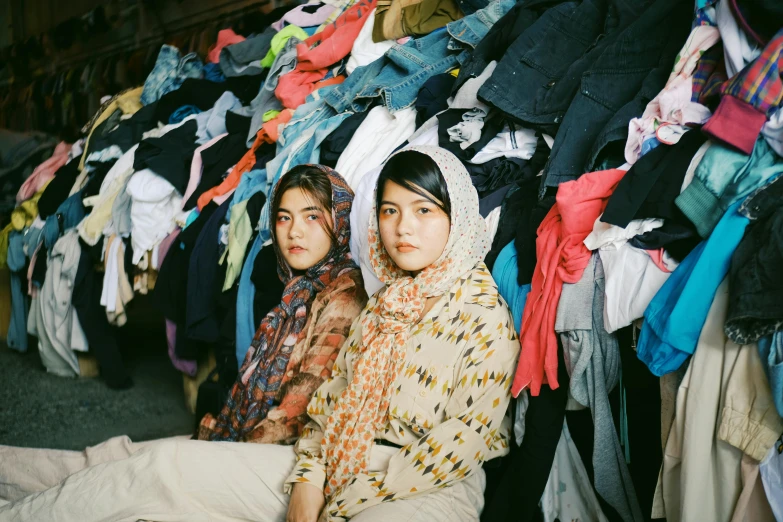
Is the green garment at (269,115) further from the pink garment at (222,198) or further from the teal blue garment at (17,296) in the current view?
the teal blue garment at (17,296)

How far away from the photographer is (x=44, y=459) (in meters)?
1.79

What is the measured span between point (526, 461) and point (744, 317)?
66cm

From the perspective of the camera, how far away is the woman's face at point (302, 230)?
6.95 ft

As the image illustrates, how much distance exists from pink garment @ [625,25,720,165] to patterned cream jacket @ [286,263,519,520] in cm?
50

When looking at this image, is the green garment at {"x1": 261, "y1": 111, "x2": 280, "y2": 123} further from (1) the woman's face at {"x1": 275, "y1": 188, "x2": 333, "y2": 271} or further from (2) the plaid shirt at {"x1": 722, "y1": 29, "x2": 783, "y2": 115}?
(2) the plaid shirt at {"x1": 722, "y1": 29, "x2": 783, "y2": 115}

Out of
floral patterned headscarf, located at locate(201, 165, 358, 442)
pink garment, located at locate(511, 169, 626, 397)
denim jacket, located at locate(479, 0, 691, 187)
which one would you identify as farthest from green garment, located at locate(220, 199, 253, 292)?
pink garment, located at locate(511, 169, 626, 397)

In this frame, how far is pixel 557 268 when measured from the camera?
1.53 meters

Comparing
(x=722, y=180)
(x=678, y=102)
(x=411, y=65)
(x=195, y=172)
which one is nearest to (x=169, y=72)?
(x=195, y=172)

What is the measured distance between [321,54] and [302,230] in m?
1.21

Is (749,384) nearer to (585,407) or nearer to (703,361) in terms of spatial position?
(703,361)

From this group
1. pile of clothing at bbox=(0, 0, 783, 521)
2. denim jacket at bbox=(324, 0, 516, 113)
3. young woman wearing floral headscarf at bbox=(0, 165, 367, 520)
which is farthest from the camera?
denim jacket at bbox=(324, 0, 516, 113)

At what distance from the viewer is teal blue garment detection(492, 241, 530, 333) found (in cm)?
166

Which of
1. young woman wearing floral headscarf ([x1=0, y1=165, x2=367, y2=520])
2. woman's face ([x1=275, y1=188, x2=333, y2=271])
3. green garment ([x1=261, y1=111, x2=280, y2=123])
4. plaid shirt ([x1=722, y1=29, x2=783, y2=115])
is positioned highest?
plaid shirt ([x1=722, y1=29, x2=783, y2=115])

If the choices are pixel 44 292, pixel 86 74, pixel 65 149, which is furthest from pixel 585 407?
pixel 86 74
